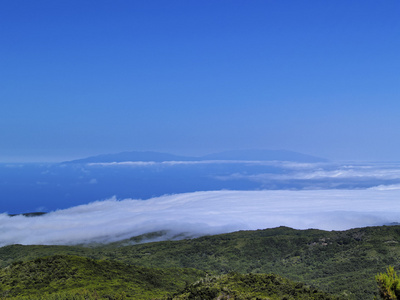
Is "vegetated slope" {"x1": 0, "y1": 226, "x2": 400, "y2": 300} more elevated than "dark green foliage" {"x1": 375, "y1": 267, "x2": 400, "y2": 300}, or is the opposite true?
"dark green foliage" {"x1": 375, "y1": 267, "x2": 400, "y2": 300}

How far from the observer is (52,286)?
191ft

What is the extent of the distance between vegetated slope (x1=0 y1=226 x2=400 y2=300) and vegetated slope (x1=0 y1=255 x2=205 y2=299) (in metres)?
53.5

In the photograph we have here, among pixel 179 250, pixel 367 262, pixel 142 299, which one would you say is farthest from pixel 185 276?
pixel 179 250

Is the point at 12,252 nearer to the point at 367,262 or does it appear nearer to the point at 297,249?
the point at 297,249

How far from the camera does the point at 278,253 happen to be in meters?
155

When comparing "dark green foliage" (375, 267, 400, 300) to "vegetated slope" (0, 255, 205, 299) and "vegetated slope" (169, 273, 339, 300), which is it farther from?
"vegetated slope" (0, 255, 205, 299)

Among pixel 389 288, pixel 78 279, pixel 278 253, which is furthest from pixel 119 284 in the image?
pixel 278 253

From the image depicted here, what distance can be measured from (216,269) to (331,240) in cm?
4947

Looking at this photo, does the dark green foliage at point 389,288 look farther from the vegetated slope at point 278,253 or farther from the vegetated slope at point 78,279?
the vegetated slope at point 278,253

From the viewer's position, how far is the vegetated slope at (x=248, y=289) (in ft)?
121

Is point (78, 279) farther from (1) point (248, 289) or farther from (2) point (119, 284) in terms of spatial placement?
(1) point (248, 289)

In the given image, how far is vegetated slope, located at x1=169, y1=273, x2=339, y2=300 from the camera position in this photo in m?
37.0

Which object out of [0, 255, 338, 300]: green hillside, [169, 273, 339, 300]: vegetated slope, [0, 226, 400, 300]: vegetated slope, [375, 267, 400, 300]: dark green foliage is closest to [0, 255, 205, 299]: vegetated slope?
[0, 255, 338, 300]: green hillside

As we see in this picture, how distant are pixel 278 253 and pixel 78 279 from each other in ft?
358
